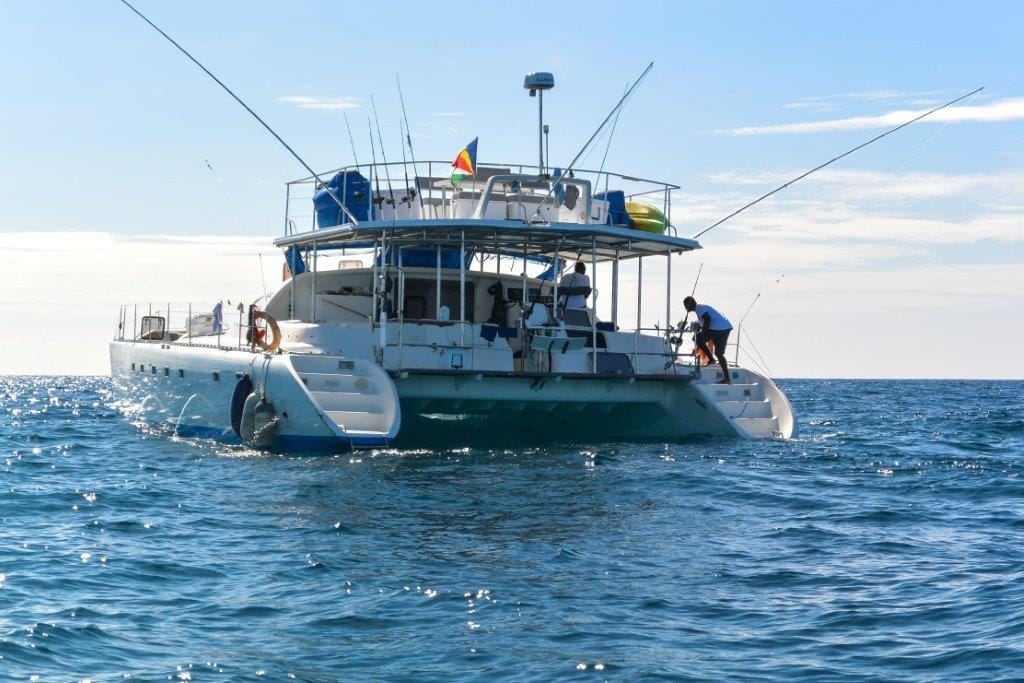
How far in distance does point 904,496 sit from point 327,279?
1059 cm

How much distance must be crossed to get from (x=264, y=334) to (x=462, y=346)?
9.85ft

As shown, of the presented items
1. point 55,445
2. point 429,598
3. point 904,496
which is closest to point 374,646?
A: point 429,598

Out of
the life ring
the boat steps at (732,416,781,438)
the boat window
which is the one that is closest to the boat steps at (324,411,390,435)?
the life ring

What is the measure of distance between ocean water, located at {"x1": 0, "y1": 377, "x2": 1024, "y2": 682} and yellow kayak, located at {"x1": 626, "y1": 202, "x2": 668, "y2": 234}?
4.56m

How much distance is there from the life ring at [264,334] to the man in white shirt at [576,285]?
163 inches

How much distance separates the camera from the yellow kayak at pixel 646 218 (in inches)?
719

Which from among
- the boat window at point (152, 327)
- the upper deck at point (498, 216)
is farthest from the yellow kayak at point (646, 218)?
the boat window at point (152, 327)

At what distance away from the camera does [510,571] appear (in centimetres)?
836

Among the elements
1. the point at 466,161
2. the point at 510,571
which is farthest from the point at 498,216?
the point at 510,571

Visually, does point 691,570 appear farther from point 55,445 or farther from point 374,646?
point 55,445

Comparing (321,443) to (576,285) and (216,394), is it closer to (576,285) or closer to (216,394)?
(216,394)

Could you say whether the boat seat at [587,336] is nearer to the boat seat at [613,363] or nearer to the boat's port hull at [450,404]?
the boat seat at [613,363]

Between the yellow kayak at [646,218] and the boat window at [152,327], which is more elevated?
the yellow kayak at [646,218]

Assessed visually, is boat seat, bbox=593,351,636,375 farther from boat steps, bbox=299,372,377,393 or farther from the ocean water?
boat steps, bbox=299,372,377,393
